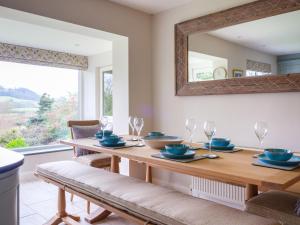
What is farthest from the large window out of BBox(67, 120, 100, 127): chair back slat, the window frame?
BBox(67, 120, 100, 127): chair back slat

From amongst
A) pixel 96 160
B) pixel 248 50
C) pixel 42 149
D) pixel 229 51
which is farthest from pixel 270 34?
pixel 42 149

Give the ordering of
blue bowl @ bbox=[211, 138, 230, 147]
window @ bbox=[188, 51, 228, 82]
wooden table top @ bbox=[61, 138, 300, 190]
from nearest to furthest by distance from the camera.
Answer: wooden table top @ bbox=[61, 138, 300, 190], blue bowl @ bbox=[211, 138, 230, 147], window @ bbox=[188, 51, 228, 82]

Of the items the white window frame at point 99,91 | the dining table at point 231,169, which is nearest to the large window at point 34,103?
the white window frame at point 99,91

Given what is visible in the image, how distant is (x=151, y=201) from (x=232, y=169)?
0.51m

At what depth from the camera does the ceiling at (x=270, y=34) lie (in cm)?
242

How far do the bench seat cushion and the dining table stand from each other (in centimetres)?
17

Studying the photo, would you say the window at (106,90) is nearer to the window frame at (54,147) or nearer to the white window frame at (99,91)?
the white window frame at (99,91)

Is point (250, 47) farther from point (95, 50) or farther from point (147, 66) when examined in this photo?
point (95, 50)

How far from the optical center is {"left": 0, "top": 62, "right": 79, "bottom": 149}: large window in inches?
181

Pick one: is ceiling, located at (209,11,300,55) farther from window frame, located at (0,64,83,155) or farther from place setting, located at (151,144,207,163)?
window frame, located at (0,64,83,155)

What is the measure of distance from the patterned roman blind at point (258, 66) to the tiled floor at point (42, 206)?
6.41ft

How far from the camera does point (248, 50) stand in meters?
2.75

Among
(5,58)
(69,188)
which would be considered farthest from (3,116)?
(69,188)

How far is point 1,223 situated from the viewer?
1236 millimetres
